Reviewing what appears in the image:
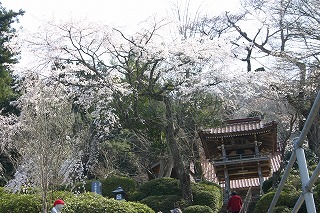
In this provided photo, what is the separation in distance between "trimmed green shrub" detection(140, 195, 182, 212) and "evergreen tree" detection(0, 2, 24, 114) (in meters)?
7.06

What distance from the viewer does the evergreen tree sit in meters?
19.3

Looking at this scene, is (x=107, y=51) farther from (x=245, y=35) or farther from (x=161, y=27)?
(x=245, y=35)

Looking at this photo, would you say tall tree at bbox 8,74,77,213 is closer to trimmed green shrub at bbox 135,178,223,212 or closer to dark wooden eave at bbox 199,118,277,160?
trimmed green shrub at bbox 135,178,223,212

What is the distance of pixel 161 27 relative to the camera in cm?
1573

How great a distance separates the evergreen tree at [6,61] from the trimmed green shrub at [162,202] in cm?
706

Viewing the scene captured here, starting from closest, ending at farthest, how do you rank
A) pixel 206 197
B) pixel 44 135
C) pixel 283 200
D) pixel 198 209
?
pixel 44 135 < pixel 283 200 < pixel 198 209 < pixel 206 197

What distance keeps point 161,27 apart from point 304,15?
4.66m

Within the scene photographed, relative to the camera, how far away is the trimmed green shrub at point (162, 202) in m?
15.6

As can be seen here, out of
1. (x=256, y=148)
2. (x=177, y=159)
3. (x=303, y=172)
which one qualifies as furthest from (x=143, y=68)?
(x=303, y=172)

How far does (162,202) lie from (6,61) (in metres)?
9.68

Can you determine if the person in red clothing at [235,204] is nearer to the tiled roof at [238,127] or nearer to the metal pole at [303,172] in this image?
the tiled roof at [238,127]

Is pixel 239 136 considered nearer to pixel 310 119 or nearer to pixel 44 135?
pixel 44 135

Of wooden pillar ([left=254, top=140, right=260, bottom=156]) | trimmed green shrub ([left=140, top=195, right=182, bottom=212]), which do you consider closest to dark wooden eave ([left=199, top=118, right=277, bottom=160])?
wooden pillar ([left=254, top=140, right=260, bottom=156])

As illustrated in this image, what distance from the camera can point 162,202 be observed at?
15.7 metres
